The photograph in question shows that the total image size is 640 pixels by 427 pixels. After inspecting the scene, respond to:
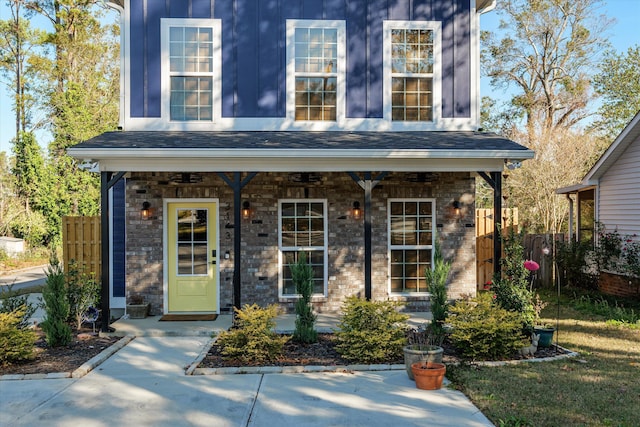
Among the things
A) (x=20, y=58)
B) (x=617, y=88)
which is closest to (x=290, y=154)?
(x=617, y=88)

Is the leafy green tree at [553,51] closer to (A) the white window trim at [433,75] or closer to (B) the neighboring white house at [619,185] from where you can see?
(B) the neighboring white house at [619,185]

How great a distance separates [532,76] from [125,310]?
72.7ft

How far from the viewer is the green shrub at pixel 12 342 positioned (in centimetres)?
637

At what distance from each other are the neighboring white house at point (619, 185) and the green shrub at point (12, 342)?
38.0ft

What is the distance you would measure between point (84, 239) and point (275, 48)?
529cm

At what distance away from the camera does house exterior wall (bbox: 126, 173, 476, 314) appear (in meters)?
9.33

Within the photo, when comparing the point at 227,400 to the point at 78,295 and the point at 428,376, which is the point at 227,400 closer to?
the point at 428,376

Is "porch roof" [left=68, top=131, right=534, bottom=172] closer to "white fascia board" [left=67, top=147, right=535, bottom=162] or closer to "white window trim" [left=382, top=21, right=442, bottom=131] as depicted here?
"white fascia board" [left=67, top=147, right=535, bottom=162]

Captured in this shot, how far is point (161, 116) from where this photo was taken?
9.51 meters

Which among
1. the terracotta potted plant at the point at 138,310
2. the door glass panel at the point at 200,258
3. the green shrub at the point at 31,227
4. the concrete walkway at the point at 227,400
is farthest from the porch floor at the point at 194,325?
the green shrub at the point at 31,227

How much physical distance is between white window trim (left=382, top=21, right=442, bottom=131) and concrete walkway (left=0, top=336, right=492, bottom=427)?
5078 millimetres

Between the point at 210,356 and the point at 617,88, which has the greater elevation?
the point at 617,88

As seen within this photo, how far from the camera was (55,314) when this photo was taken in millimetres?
7215

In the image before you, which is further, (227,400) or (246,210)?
(246,210)
